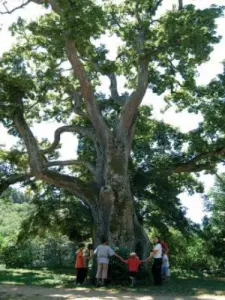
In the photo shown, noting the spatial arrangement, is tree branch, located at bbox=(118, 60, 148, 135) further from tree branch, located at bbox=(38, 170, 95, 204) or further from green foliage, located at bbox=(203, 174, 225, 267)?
green foliage, located at bbox=(203, 174, 225, 267)

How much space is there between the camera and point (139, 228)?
17.2 meters

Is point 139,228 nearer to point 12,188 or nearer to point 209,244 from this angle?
point 12,188

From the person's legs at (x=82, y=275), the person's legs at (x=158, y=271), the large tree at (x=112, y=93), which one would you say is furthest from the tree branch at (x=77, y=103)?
the person's legs at (x=158, y=271)

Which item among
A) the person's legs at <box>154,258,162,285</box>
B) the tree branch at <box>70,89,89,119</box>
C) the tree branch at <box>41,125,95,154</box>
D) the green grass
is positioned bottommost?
the green grass

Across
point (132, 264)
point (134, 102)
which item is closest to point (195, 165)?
point (134, 102)

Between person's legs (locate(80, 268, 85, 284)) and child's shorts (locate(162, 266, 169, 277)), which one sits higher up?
child's shorts (locate(162, 266, 169, 277))

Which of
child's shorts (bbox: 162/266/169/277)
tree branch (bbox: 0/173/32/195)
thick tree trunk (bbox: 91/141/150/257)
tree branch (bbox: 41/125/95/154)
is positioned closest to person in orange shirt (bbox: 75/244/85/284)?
thick tree trunk (bbox: 91/141/150/257)

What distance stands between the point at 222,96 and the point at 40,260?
1931 cm

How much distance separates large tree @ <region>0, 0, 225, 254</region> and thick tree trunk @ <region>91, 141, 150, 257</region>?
39 mm

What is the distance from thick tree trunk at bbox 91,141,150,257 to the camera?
16.0 meters

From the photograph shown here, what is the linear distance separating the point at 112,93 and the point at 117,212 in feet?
22.8

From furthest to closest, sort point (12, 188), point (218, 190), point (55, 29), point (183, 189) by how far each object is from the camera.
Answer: point (218, 190), point (183, 189), point (12, 188), point (55, 29)

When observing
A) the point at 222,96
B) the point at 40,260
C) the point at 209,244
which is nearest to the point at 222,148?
the point at 222,96

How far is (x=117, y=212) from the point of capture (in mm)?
16266
